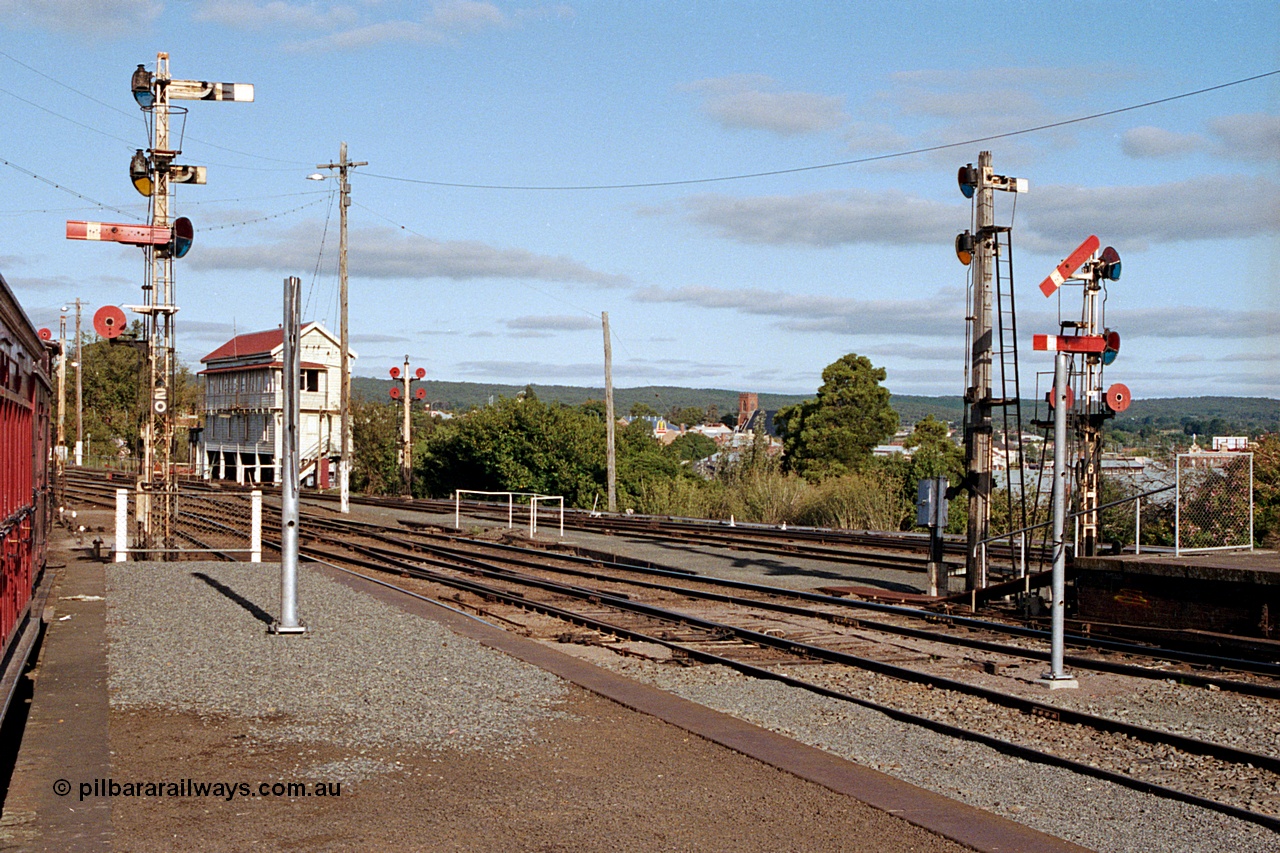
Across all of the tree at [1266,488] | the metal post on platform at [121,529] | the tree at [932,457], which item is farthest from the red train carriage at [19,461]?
the tree at [1266,488]

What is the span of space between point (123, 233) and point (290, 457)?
824cm

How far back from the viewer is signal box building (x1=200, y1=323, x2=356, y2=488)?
68.2 m

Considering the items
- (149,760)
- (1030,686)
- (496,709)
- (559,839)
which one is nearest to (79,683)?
(149,760)

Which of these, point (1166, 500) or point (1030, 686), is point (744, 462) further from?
point (1030, 686)

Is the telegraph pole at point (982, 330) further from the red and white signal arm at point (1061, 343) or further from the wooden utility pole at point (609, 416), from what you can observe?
the wooden utility pole at point (609, 416)

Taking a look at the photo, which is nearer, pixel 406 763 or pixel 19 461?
pixel 406 763

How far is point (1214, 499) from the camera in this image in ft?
69.4

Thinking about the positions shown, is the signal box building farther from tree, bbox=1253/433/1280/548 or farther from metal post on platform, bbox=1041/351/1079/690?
metal post on platform, bbox=1041/351/1079/690

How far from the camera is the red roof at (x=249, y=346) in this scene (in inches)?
2832

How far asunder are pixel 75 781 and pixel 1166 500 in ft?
74.3

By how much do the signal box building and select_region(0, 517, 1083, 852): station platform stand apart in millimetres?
52928

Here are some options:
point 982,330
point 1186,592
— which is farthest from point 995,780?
point 982,330

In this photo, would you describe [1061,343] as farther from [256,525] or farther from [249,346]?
[249,346]

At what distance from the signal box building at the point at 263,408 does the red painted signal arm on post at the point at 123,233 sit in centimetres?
4345
